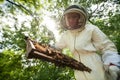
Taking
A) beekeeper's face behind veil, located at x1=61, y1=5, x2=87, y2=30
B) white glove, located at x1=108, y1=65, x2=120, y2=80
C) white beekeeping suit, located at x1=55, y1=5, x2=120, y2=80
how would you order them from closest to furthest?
white glove, located at x1=108, y1=65, x2=120, y2=80, white beekeeping suit, located at x1=55, y1=5, x2=120, y2=80, beekeeper's face behind veil, located at x1=61, y1=5, x2=87, y2=30

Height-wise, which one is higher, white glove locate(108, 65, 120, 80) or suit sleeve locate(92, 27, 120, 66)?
suit sleeve locate(92, 27, 120, 66)

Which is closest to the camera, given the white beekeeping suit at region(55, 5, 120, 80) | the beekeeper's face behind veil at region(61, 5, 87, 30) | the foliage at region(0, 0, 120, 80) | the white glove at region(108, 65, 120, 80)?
the white glove at region(108, 65, 120, 80)

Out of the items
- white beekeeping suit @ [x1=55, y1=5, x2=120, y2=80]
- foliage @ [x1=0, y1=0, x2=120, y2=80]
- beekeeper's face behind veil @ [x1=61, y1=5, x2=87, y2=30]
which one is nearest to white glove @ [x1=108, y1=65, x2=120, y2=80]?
white beekeeping suit @ [x1=55, y1=5, x2=120, y2=80]

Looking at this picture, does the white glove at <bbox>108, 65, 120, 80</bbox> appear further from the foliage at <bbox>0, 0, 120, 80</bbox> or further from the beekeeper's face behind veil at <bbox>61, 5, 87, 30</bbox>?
the foliage at <bbox>0, 0, 120, 80</bbox>

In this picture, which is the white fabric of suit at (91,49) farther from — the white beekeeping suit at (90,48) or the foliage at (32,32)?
the foliage at (32,32)

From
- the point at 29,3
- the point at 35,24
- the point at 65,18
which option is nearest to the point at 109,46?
the point at 65,18

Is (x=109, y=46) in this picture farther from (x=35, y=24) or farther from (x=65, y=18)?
(x=35, y=24)

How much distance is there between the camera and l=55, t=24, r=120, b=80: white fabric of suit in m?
2.97

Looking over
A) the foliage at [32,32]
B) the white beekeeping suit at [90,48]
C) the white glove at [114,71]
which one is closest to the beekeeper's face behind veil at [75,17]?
the white beekeeping suit at [90,48]

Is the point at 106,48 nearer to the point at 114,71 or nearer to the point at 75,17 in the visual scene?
the point at 114,71

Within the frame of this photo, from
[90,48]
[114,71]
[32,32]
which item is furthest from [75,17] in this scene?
[32,32]

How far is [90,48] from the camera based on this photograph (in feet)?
10.3

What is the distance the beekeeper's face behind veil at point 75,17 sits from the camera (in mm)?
3275

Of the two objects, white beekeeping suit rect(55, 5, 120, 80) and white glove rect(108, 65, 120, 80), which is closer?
white glove rect(108, 65, 120, 80)
